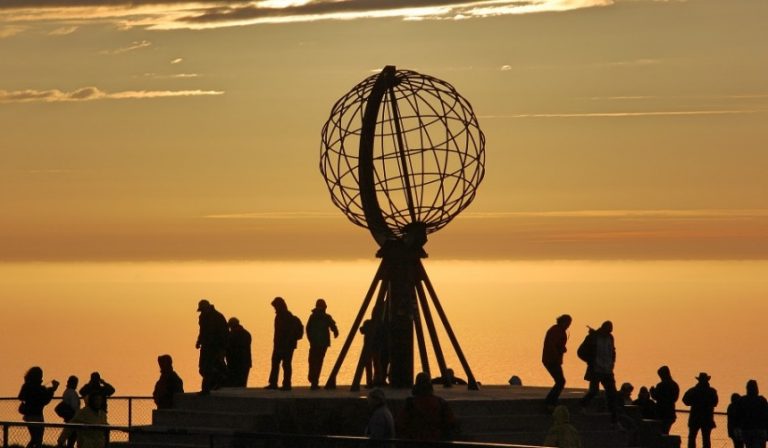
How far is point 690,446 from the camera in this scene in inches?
1410

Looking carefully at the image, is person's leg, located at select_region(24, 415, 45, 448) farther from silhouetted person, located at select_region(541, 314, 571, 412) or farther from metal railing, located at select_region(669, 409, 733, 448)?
metal railing, located at select_region(669, 409, 733, 448)

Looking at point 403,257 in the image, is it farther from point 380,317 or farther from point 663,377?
point 663,377

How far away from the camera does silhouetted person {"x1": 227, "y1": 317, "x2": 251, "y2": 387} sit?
36562 millimetres

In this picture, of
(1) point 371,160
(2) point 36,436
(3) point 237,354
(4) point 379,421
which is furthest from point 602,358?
(2) point 36,436

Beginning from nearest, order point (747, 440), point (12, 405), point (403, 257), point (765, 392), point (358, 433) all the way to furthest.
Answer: point (358, 433) → point (747, 440) → point (403, 257) → point (12, 405) → point (765, 392)

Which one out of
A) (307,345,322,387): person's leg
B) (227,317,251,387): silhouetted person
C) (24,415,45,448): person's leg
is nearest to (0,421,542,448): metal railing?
(24,415,45,448): person's leg

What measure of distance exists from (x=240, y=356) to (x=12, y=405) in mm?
6515

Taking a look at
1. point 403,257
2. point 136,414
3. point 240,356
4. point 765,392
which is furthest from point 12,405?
point 765,392

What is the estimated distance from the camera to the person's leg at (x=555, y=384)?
3297 centimetres

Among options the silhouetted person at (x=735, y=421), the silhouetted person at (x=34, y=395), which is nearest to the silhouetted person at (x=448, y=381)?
the silhouetted person at (x=735, y=421)

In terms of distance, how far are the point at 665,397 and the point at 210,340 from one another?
793cm

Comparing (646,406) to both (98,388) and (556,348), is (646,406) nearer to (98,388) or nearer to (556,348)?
(556,348)

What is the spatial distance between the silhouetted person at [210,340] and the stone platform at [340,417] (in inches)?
15.2

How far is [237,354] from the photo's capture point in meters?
37.2
